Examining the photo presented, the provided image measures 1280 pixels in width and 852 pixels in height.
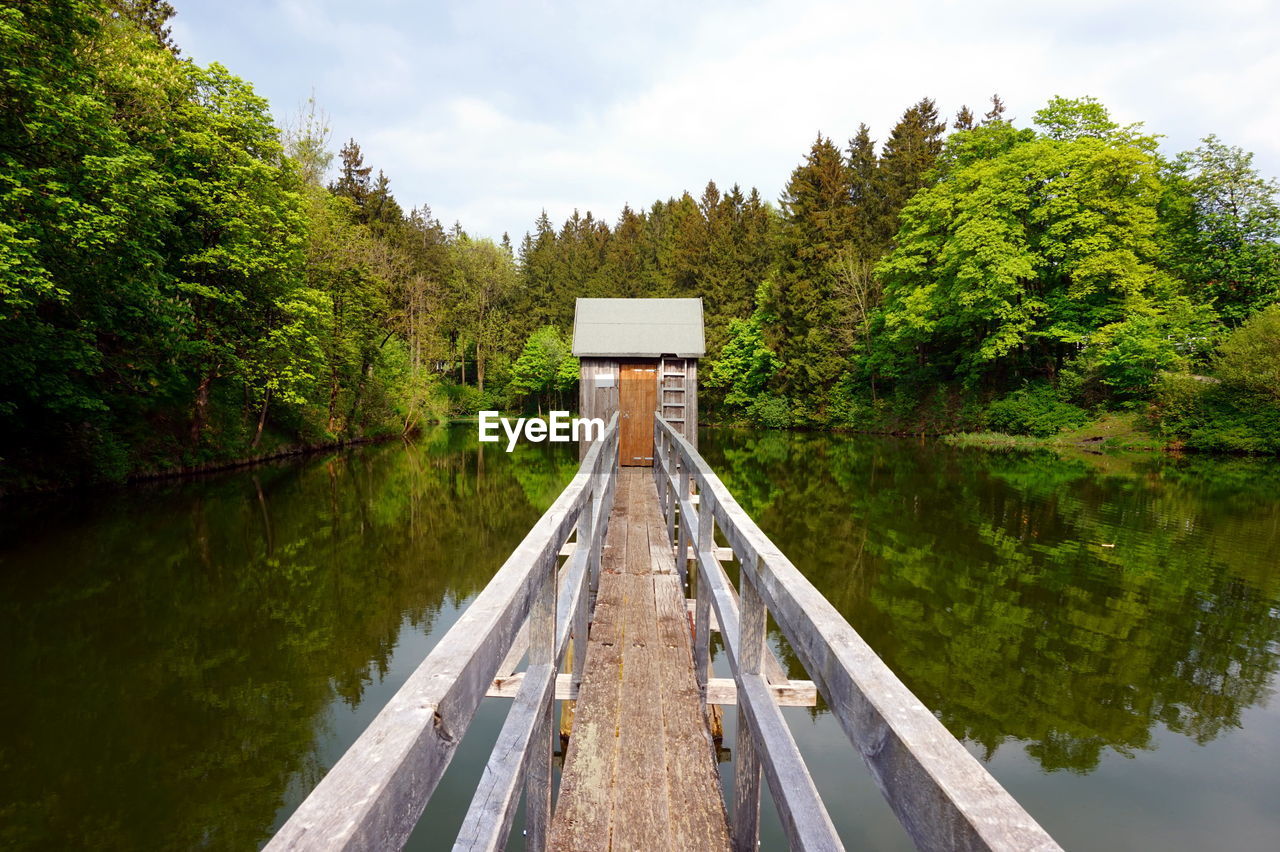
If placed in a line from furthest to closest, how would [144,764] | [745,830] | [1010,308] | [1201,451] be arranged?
[1010,308], [1201,451], [144,764], [745,830]

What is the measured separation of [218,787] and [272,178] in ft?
58.3

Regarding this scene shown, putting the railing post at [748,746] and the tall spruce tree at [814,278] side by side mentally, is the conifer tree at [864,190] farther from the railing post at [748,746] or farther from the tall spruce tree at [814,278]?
the railing post at [748,746]

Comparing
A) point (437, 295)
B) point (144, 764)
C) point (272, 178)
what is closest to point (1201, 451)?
point (144, 764)

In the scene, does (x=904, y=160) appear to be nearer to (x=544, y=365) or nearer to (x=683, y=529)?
(x=544, y=365)

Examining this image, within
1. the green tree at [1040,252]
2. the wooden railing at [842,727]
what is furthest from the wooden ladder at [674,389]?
the green tree at [1040,252]

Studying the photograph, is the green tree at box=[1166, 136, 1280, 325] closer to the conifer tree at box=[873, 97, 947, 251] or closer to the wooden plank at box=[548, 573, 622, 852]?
the conifer tree at box=[873, 97, 947, 251]

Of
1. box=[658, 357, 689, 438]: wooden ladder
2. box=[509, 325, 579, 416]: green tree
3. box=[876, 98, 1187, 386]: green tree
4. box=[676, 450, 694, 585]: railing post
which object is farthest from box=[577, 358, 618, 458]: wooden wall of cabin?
box=[509, 325, 579, 416]: green tree

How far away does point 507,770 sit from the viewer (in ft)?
5.65

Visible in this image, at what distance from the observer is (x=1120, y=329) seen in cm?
2266

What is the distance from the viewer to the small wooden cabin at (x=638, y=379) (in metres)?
14.5

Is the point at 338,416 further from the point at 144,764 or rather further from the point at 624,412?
the point at 144,764

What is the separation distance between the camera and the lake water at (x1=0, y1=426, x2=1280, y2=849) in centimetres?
455

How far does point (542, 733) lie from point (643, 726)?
1.09 metres

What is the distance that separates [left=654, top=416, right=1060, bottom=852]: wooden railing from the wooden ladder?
11.3 m
